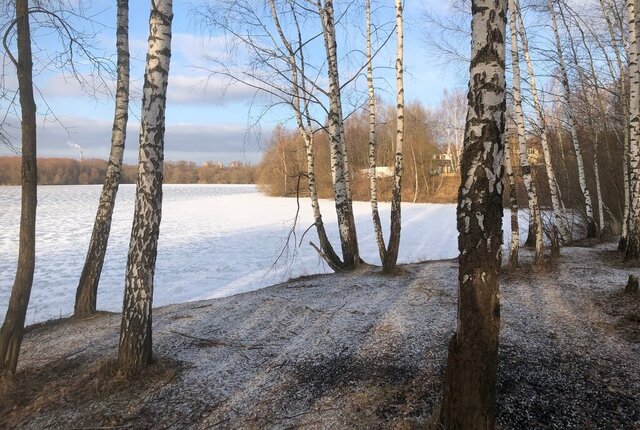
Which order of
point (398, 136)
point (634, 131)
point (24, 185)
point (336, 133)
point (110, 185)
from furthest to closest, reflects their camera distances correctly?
point (336, 133) < point (398, 136) < point (634, 131) < point (110, 185) < point (24, 185)

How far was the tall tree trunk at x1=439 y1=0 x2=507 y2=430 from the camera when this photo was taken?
253cm

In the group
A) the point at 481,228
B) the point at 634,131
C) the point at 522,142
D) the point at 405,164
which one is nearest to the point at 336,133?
the point at 522,142

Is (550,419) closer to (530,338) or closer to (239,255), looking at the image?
(530,338)

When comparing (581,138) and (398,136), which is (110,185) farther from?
(581,138)

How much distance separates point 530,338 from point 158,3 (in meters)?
5.32

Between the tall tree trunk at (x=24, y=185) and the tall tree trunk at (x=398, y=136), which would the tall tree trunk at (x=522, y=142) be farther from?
the tall tree trunk at (x=24, y=185)

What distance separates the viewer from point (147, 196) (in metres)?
4.15

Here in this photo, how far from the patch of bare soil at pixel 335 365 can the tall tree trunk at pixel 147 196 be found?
38 centimetres

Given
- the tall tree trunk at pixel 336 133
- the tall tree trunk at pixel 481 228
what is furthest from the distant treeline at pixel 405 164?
the tall tree trunk at pixel 481 228

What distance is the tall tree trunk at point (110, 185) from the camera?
6871 mm

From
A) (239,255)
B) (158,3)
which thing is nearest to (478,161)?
(158,3)

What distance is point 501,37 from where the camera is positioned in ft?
8.51

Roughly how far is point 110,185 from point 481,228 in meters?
6.45

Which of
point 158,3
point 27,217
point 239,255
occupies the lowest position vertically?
point 239,255
